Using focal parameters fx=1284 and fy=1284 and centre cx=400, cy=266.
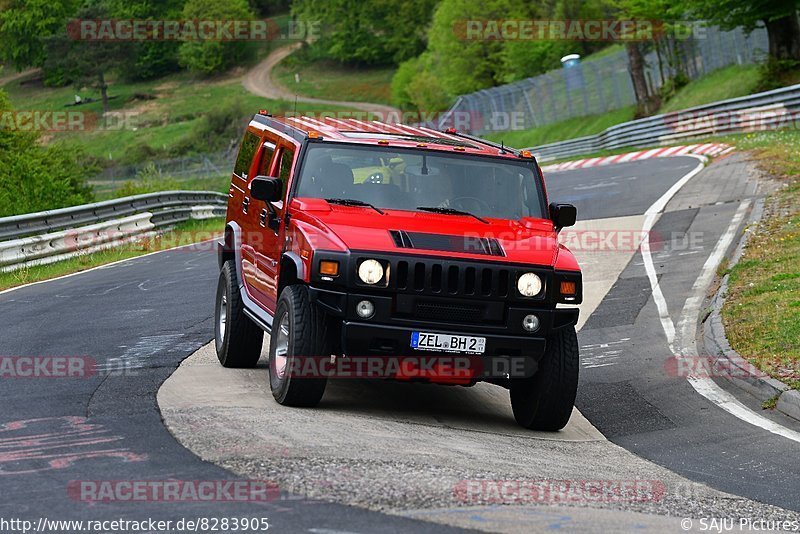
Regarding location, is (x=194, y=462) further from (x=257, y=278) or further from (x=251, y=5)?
(x=251, y=5)

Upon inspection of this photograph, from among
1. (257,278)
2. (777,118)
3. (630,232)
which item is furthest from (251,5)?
(257,278)

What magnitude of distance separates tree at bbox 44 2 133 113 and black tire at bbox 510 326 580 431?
125589 millimetres

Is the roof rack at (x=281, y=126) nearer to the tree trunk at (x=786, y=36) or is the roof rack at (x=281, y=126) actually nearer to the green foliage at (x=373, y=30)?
the tree trunk at (x=786, y=36)

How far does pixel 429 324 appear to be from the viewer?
9062mm

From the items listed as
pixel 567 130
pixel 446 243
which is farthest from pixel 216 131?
pixel 446 243

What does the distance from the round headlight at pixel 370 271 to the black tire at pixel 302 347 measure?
1.50ft

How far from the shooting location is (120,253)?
2583cm

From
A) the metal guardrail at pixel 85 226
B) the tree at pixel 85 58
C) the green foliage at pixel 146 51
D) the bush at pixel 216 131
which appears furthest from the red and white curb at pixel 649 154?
the green foliage at pixel 146 51

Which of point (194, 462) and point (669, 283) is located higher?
point (194, 462)

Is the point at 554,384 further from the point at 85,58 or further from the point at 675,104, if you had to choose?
the point at 85,58

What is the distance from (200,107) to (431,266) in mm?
121826

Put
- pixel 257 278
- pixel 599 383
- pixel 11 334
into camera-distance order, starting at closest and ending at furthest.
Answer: pixel 257 278
pixel 599 383
pixel 11 334

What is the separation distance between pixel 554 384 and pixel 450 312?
42.6 inches

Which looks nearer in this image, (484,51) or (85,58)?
(484,51)
